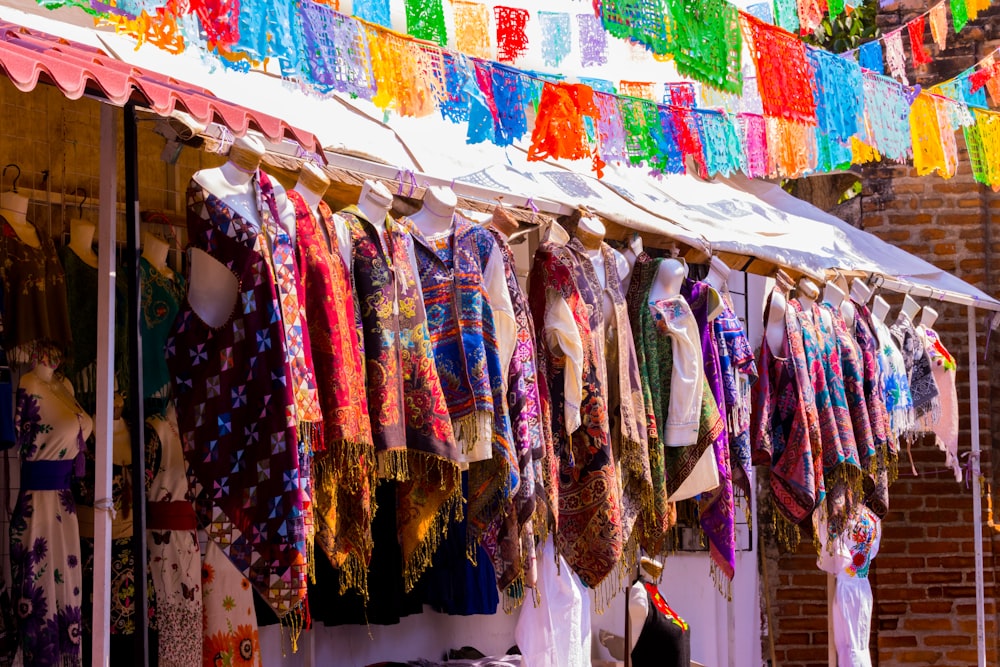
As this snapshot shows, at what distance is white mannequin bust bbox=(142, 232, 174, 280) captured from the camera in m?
3.45

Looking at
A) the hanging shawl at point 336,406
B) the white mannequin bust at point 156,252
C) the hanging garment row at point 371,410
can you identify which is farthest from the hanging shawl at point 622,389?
the white mannequin bust at point 156,252

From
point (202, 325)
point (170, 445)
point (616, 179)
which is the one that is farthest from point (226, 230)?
point (616, 179)

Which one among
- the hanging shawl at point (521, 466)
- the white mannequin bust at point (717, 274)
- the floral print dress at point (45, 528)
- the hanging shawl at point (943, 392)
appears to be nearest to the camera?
the floral print dress at point (45, 528)

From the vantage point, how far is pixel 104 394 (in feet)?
8.73

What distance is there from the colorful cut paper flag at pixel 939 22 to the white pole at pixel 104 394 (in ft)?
18.1

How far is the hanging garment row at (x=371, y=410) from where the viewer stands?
9.34 feet

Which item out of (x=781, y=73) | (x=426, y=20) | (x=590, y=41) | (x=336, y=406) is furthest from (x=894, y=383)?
(x=336, y=406)

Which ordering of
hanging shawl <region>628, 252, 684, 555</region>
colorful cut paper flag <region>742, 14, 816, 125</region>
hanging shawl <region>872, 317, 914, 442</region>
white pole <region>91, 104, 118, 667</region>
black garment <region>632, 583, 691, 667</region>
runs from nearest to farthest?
1. white pole <region>91, 104, 118, 667</region>
2. hanging shawl <region>628, 252, 684, 555</region>
3. black garment <region>632, 583, 691, 667</region>
4. colorful cut paper flag <region>742, 14, 816, 125</region>
5. hanging shawl <region>872, 317, 914, 442</region>

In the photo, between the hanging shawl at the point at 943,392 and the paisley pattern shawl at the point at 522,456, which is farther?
the hanging shawl at the point at 943,392

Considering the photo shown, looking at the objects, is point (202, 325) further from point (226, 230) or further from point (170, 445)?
point (170, 445)

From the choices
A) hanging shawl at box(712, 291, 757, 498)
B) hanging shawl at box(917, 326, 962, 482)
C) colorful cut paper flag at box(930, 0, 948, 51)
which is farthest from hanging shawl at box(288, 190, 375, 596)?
colorful cut paper flag at box(930, 0, 948, 51)

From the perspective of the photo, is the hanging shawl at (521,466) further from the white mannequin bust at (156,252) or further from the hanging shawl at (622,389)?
the white mannequin bust at (156,252)

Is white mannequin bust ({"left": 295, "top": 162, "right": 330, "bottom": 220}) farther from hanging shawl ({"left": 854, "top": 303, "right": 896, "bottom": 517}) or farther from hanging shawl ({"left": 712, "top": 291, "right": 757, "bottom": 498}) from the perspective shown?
hanging shawl ({"left": 854, "top": 303, "right": 896, "bottom": 517})

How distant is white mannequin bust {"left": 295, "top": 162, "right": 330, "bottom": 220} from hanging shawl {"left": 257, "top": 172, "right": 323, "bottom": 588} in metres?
0.21
